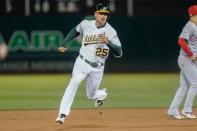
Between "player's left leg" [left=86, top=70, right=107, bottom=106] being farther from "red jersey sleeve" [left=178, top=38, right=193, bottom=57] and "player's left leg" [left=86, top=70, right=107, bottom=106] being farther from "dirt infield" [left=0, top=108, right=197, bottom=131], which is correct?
"red jersey sleeve" [left=178, top=38, right=193, bottom=57]

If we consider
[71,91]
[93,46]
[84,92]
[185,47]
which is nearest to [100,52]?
[93,46]

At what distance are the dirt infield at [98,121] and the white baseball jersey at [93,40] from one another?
1.13 meters

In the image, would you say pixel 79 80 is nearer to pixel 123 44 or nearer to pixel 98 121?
pixel 98 121

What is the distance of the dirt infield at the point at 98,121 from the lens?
9641mm

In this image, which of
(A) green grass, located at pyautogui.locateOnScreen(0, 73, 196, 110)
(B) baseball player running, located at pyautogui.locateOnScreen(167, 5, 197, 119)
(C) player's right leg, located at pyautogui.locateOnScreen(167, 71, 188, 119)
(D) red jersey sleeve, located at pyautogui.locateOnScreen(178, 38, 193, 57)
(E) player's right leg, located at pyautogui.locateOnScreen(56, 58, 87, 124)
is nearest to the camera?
(E) player's right leg, located at pyautogui.locateOnScreen(56, 58, 87, 124)

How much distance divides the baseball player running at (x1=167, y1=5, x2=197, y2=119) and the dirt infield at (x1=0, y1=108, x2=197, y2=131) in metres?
0.29

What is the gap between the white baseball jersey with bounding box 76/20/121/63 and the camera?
31.9 ft

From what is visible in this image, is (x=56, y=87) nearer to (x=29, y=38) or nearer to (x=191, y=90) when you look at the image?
(x=29, y=38)

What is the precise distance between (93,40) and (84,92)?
624 cm

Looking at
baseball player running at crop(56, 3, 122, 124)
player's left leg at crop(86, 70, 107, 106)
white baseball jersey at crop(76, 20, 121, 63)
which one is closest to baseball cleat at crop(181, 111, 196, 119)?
player's left leg at crop(86, 70, 107, 106)

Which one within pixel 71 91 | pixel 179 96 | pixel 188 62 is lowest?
pixel 179 96

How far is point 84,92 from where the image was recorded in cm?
1586

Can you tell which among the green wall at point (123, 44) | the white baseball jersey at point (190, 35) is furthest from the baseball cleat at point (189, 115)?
the green wall at point (123, 44)

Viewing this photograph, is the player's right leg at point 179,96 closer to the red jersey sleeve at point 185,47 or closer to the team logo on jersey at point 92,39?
the red jersey sleeve at point 185,47
